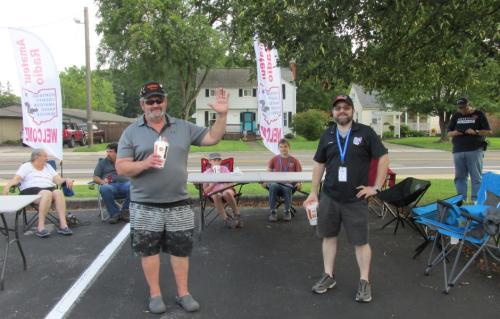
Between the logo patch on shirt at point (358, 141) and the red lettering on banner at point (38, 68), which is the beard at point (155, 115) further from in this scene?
the red lettering on banner at point (38, 68)

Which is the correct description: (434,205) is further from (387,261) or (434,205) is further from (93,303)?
(93,303)

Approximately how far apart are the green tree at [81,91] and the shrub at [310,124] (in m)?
Answer: 48.2

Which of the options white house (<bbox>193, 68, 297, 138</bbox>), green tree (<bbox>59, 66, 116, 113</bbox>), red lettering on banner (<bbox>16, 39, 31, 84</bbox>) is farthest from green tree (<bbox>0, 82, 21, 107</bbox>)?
red lettering on banner (<bbox>16, 39, 31, 84</bbox>)

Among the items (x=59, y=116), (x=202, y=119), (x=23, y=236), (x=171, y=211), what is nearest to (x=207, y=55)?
(x=202, y=119)

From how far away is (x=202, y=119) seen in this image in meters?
42.0

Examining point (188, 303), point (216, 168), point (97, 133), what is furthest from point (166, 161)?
point (97, 133)

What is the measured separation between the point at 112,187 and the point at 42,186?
951mm

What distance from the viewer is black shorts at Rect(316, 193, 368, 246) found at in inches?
148

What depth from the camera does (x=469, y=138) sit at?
6.56m

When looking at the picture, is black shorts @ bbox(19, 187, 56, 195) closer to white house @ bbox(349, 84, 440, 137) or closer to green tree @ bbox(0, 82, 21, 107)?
white house @ bbox(349, 84, 440, 137)

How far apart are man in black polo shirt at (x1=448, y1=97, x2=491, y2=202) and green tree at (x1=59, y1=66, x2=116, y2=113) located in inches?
2761

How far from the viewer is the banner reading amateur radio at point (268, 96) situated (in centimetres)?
820

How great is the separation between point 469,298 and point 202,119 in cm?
3913

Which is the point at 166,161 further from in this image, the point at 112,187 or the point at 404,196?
the point at 112,187
